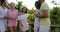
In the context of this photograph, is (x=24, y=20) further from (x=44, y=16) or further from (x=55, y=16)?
(x=44, y=16)

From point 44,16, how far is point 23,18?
1.45 m

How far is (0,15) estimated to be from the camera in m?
7.49

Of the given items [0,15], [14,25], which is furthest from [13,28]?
[0,15]

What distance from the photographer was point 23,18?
7.96m

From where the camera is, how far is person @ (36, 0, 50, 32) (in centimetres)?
663

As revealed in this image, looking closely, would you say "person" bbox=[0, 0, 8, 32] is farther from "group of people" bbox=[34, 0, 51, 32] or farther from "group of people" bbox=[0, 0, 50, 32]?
"group of people" bbox=[34, 0, 51, 32]

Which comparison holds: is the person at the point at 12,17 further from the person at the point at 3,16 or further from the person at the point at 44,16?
the person at the point at 44,16

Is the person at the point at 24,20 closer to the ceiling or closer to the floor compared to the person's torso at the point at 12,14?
closer to the floor

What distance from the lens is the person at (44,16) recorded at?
663 cm

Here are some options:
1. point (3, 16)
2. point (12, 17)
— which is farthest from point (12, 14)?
point (3, 16)

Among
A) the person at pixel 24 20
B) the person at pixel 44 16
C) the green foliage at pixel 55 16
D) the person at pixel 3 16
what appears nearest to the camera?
the person at pixel 44 16

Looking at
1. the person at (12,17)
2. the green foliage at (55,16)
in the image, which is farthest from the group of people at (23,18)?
the green foliage at (55,16)

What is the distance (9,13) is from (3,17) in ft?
0.87

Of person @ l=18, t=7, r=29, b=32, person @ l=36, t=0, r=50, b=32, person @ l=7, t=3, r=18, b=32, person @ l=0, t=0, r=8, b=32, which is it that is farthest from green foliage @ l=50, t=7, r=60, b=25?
person @ l=36, t=0, r=50, b=32
